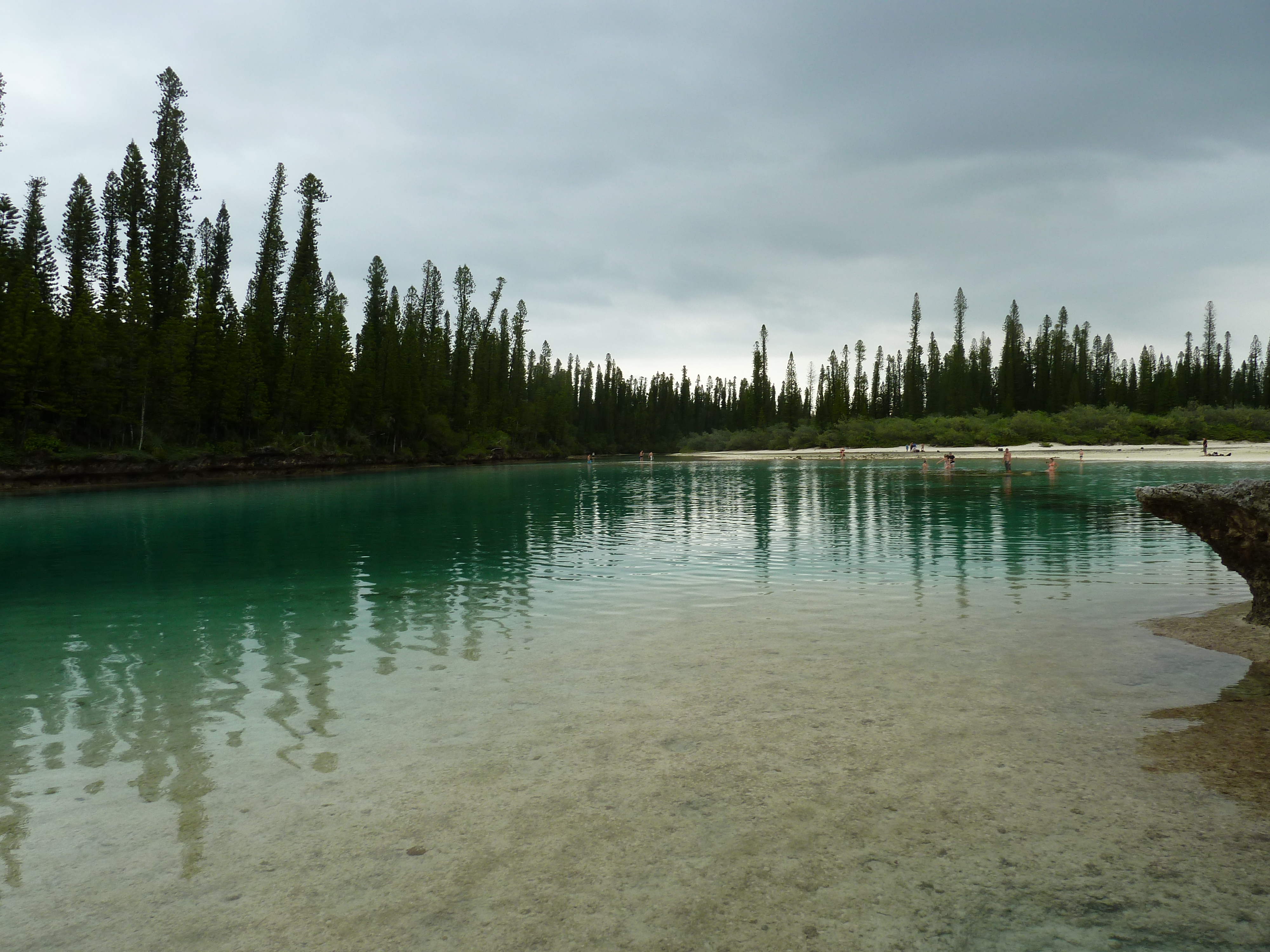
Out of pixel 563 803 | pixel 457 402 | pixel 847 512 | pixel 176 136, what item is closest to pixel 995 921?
pixel 563 803

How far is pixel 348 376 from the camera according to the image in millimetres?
71500

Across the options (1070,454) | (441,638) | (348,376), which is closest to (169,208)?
(348,376)

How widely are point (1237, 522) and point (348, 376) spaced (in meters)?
72.4

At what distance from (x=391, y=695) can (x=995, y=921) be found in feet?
16.3

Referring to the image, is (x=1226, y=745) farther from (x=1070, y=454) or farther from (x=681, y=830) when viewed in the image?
(x=1070, y=454)

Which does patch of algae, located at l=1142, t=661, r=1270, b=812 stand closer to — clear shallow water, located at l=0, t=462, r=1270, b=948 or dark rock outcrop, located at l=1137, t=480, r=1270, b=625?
clear shallow water, located at l=0, t=462, r=1270, b=948

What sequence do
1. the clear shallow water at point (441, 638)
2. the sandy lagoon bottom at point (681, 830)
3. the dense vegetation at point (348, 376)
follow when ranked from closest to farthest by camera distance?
the sandy lagoon bottom at point (681, 830), the clear shallow water at point (441, 638), the dense vegetation at point (348, 376)

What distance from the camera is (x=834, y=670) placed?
7.07 m

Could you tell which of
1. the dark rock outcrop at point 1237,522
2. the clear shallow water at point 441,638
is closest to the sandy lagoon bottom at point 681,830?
the clear shallow water at point 441,638

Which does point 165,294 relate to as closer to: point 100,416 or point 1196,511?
point 100,416

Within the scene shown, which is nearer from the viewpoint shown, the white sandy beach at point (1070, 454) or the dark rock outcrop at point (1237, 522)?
the dark rock outcrop at point (1237, 522)

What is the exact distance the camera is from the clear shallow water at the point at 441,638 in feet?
13.6

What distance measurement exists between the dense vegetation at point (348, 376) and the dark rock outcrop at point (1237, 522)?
51.0 m

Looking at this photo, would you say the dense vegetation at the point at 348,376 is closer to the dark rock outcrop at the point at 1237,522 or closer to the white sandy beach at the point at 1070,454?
the white sandy beach at the point at 1070,454
